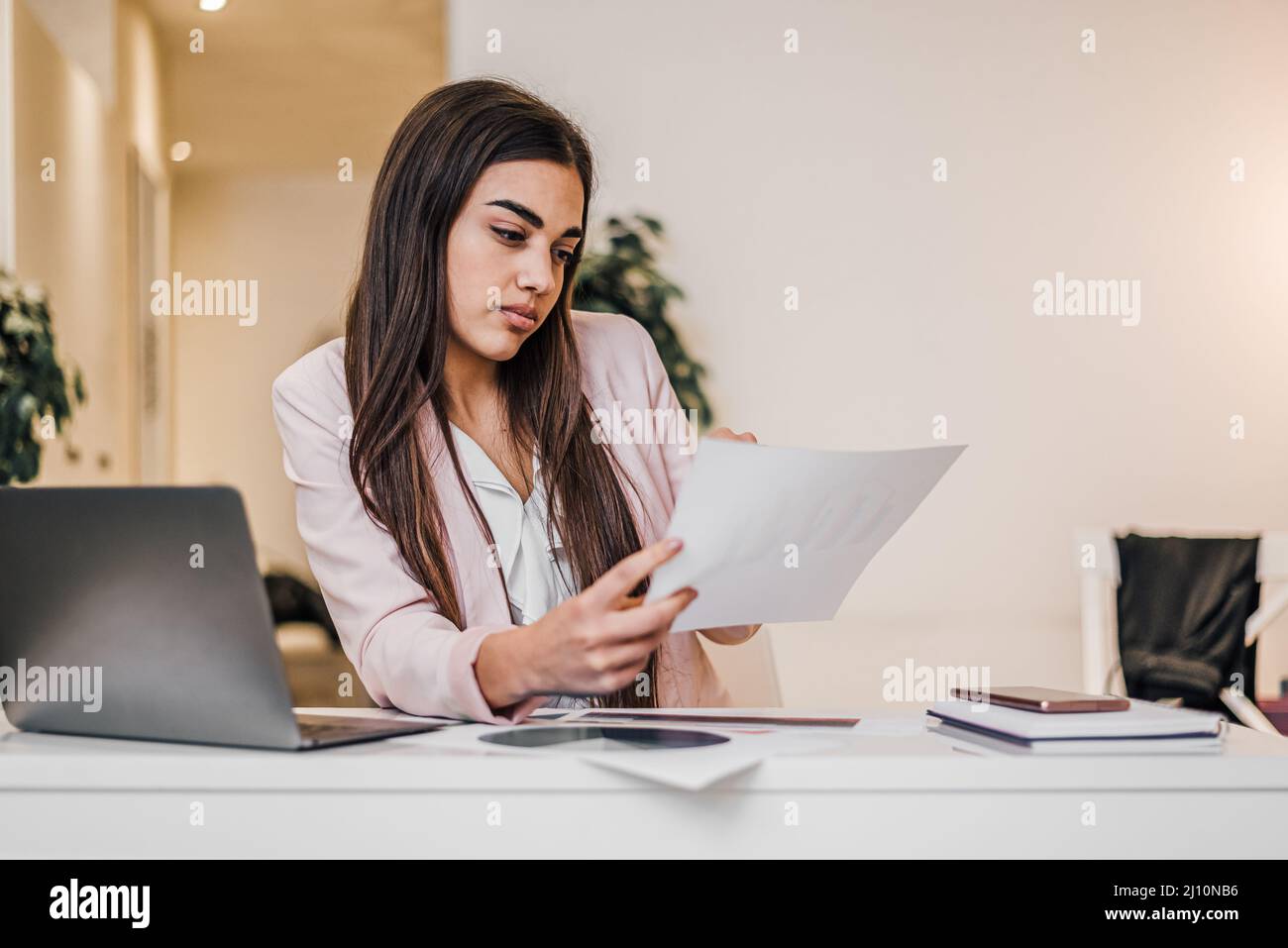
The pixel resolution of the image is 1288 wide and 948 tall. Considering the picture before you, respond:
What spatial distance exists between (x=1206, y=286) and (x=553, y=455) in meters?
2.83

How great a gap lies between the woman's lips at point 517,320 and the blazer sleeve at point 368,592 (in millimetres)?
212

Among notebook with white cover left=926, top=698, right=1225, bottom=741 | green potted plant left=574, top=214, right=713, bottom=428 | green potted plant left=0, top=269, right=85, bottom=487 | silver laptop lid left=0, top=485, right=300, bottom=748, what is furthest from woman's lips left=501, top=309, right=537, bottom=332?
green potted plant left=0, top=269, right=85, bottom=487

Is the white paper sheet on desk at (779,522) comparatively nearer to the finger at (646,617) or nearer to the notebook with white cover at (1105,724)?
the finger at (646,617)

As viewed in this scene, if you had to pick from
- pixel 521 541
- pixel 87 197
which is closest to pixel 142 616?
pixel 521 541

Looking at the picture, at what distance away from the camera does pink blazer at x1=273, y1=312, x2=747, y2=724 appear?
1073 millimetres

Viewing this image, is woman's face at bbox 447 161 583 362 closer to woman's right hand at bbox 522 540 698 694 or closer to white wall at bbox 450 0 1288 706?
woman's right hand at bbox 522 540 698 694

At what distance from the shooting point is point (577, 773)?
2.49ft

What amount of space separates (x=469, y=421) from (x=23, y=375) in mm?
2063

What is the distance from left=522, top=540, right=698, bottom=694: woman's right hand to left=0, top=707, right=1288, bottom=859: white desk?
0.13m

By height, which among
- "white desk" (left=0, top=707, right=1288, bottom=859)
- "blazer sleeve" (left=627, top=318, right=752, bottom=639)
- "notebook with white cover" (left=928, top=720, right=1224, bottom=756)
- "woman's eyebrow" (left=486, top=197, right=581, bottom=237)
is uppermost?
"woman's eyebrow" (left=486, top=197, right=581, bottom=237)

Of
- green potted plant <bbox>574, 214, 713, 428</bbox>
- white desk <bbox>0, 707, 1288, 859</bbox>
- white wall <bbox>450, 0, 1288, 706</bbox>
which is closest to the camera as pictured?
white desk <bbox>0, 707, 1288, 859</bbox>

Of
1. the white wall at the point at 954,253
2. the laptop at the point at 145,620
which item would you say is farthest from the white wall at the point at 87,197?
the laptop at the point at 145,620

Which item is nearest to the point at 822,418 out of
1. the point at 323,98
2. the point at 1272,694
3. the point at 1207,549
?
the point at 1207,549
